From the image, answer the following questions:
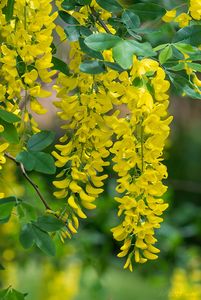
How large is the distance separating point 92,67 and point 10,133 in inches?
7.4

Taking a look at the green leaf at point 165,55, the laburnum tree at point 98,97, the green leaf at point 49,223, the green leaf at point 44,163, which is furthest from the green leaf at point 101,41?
the green leaf at point 49,223

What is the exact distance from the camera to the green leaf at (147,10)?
1255mm

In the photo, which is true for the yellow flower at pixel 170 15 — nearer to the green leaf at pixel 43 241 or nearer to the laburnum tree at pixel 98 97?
the laburnum tree at pixel 98 97

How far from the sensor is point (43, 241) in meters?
1.27

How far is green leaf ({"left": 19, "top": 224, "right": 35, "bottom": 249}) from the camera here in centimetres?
128

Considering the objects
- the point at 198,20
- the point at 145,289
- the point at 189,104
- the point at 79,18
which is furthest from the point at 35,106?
the point at 189,104

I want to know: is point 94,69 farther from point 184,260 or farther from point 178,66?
point 184,260

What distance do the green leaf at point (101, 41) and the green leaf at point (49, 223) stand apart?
13.3 inches

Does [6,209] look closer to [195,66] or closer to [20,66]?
[20,66]

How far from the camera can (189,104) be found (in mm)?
6879

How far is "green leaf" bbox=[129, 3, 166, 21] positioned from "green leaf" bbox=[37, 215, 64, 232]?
0.39m

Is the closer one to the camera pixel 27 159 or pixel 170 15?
pixel 27 159

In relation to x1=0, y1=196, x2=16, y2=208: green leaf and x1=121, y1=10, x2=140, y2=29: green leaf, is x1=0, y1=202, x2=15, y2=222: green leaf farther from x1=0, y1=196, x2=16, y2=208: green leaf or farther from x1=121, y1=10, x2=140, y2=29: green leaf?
x1=121, y1=10, x2=140, y2=29: green leaf

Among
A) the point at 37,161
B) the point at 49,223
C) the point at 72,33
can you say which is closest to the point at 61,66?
the point at 72,33
